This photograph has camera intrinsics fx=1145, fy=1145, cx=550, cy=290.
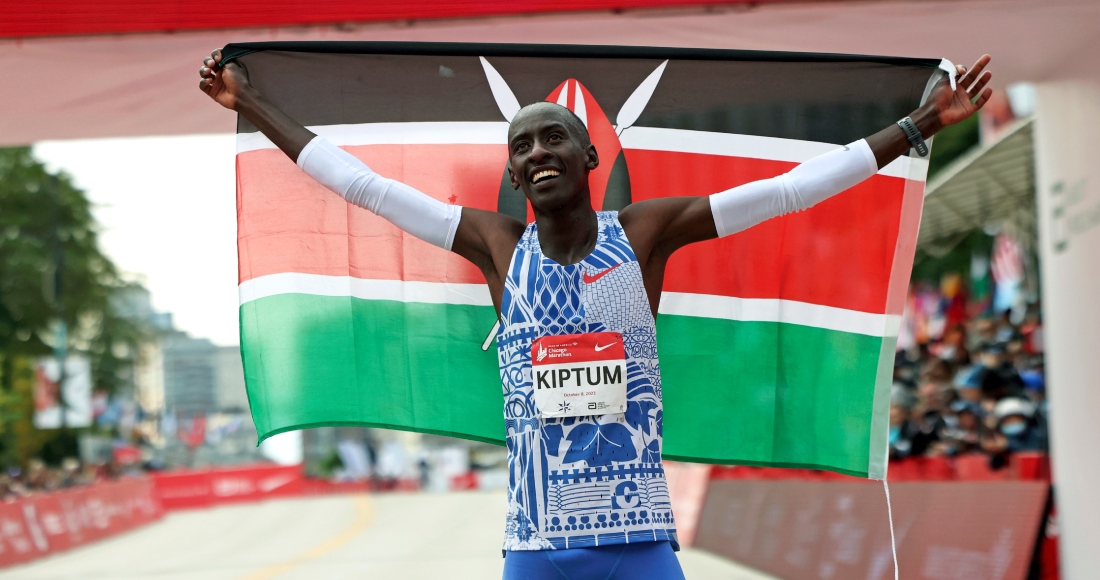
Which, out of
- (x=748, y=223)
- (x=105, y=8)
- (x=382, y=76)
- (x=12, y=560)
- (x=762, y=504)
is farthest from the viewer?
(x=12, y=560)

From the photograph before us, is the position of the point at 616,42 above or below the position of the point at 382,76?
above

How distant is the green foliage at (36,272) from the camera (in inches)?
1124

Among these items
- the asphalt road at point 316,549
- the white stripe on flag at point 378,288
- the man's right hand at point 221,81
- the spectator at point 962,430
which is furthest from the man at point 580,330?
the asphalt road at point 316,549

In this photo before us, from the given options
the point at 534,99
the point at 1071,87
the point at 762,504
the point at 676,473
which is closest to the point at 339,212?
the point at 534,99

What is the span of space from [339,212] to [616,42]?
186 cm

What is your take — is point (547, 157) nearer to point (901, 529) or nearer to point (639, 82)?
point (639, 82)

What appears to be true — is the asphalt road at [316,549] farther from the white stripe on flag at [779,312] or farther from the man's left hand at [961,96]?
the man's left hand at [961,96]

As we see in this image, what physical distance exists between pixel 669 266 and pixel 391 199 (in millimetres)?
1639

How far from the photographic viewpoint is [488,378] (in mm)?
4672

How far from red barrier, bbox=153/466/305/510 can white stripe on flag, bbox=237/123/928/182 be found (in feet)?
79.1

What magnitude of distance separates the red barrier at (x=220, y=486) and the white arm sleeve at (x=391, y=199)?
82.1ft

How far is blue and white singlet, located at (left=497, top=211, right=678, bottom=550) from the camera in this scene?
10.4 ft

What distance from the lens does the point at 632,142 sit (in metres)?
4.87

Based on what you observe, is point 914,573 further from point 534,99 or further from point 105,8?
point 105,8
